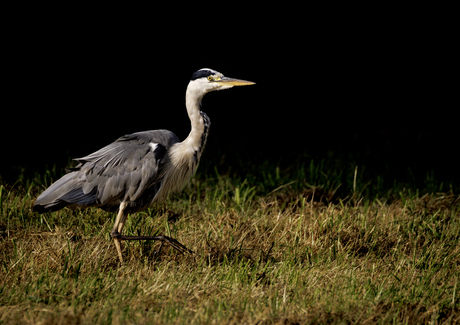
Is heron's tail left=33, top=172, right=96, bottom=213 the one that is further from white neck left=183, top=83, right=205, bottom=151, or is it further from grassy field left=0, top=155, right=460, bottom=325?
white neck left=183, top=83, right=205, bottom=151

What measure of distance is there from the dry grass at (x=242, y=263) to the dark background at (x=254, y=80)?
1.75 metres

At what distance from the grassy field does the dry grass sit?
1cm

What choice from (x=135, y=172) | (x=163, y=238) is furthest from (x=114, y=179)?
(x=163, y=238)

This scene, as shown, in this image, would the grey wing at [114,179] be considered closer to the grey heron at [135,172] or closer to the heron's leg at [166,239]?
the grey heron at [135,172]

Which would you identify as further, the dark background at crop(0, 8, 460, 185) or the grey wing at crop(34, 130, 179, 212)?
the dark background at crop(0, 8, 460, 185)

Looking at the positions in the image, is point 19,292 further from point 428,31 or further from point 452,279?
point 428,31

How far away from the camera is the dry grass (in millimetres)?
3303

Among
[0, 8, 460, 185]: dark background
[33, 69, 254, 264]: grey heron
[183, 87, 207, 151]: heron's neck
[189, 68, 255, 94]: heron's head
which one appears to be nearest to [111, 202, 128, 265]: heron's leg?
[33, 69, 254, 264]: grey heron

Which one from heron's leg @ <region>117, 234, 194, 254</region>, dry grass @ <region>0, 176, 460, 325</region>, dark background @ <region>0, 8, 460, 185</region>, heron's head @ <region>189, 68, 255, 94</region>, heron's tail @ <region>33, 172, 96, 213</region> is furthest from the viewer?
dark background @ <region>0, 8, 460, 185</region>

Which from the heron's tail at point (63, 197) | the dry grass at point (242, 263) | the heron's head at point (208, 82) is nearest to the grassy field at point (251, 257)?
the dry grass at point (242, 263)

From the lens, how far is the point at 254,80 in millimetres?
9188

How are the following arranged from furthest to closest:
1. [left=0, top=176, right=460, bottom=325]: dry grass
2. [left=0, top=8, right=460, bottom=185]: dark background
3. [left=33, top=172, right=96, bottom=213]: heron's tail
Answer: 1. [left=0, top=8, right=460, bottom=185]: dark background
2. [left=33, top=172, right=96, bottom=213]: heron's tail
3. [left=0, top=176, right=460, bottom=325]: dry grass

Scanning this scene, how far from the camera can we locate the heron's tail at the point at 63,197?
4.26 meters

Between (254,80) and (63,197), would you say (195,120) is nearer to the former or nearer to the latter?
(63,197)
